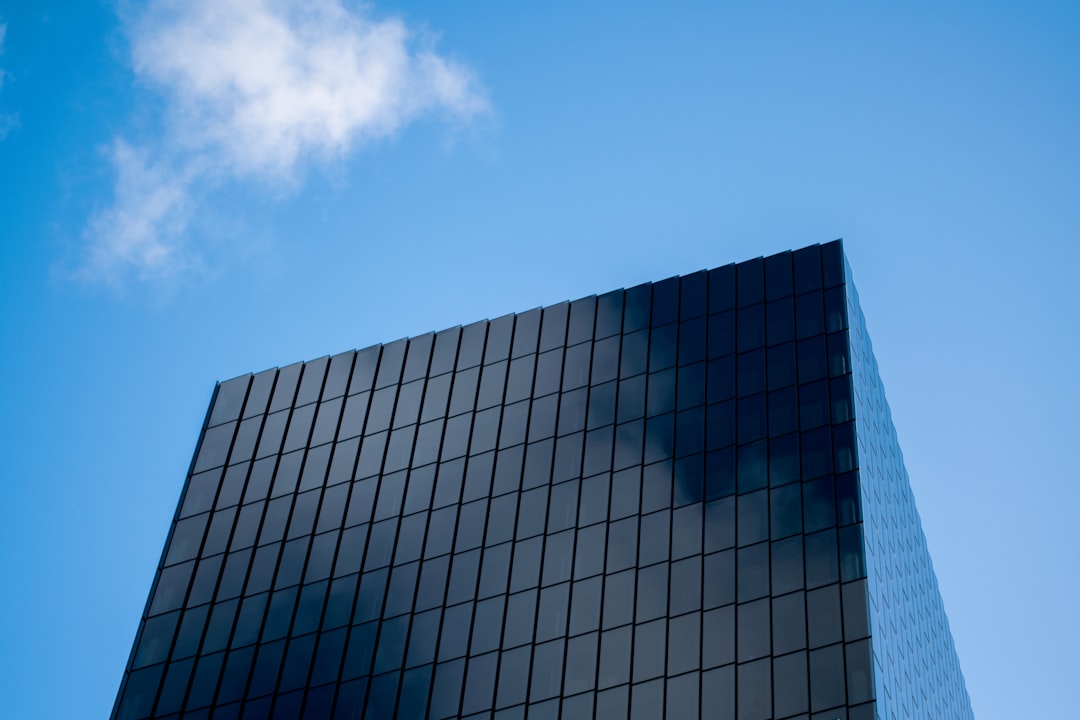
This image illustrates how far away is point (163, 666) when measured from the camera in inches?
2566

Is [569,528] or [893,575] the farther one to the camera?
[893,575]

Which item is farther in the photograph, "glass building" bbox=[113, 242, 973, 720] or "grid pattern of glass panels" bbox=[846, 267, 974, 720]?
"grid pattern of glass panels" bbox=[846, 267, 974, 720]

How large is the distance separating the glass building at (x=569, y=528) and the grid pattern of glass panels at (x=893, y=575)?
0.32 metres

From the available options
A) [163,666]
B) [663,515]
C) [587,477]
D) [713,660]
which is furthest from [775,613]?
[163,666]

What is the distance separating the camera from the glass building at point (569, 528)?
54969 mm

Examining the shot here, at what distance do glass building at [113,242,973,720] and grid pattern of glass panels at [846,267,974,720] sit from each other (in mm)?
315

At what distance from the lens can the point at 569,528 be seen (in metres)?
62.1

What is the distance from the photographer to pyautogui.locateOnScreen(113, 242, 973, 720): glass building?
55.0 meters

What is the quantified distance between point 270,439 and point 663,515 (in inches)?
900

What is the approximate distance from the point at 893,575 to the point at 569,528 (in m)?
13.5

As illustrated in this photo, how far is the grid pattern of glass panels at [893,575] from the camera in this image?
56.2 meters

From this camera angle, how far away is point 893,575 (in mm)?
63250

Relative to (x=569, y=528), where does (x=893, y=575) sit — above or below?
below

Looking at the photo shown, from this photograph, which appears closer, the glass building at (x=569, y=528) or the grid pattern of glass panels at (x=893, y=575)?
the glass building at (x=569, y=528)
